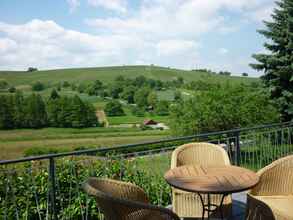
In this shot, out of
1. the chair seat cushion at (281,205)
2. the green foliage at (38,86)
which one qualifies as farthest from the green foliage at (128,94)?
the chair seat cushion at (281,205)

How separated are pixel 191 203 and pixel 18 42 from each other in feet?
110

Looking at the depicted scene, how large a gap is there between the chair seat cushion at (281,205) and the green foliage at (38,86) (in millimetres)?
41876

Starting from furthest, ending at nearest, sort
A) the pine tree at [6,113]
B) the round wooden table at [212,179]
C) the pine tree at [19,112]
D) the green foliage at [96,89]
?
the green foliage at [96,89] < the pine tree at [19,112] < the pine tree at [6,113] < the round wooden table at [212,179]

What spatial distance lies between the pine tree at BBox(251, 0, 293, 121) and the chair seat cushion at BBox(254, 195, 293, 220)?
11.0m

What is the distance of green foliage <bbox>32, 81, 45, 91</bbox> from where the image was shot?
42094 millimetres

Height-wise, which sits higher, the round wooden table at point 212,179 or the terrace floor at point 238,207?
the round wooden table at point 212,179

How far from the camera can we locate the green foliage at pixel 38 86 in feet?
138

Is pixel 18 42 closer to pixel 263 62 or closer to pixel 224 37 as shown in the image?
pixel 224 37

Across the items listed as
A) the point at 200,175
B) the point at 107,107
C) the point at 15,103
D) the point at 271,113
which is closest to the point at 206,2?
the point at 200,175

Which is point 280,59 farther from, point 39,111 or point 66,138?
point 39,111

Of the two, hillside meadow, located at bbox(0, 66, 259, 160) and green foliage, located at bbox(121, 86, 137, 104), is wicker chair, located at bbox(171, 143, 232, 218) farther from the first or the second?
green foliage, located at bbox(121, 86, 137, 104)

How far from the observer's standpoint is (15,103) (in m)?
31.6

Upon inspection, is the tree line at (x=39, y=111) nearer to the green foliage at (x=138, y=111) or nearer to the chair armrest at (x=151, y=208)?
the green foliage at (x=138, y=111)

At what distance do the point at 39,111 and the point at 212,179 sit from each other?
32.3m
